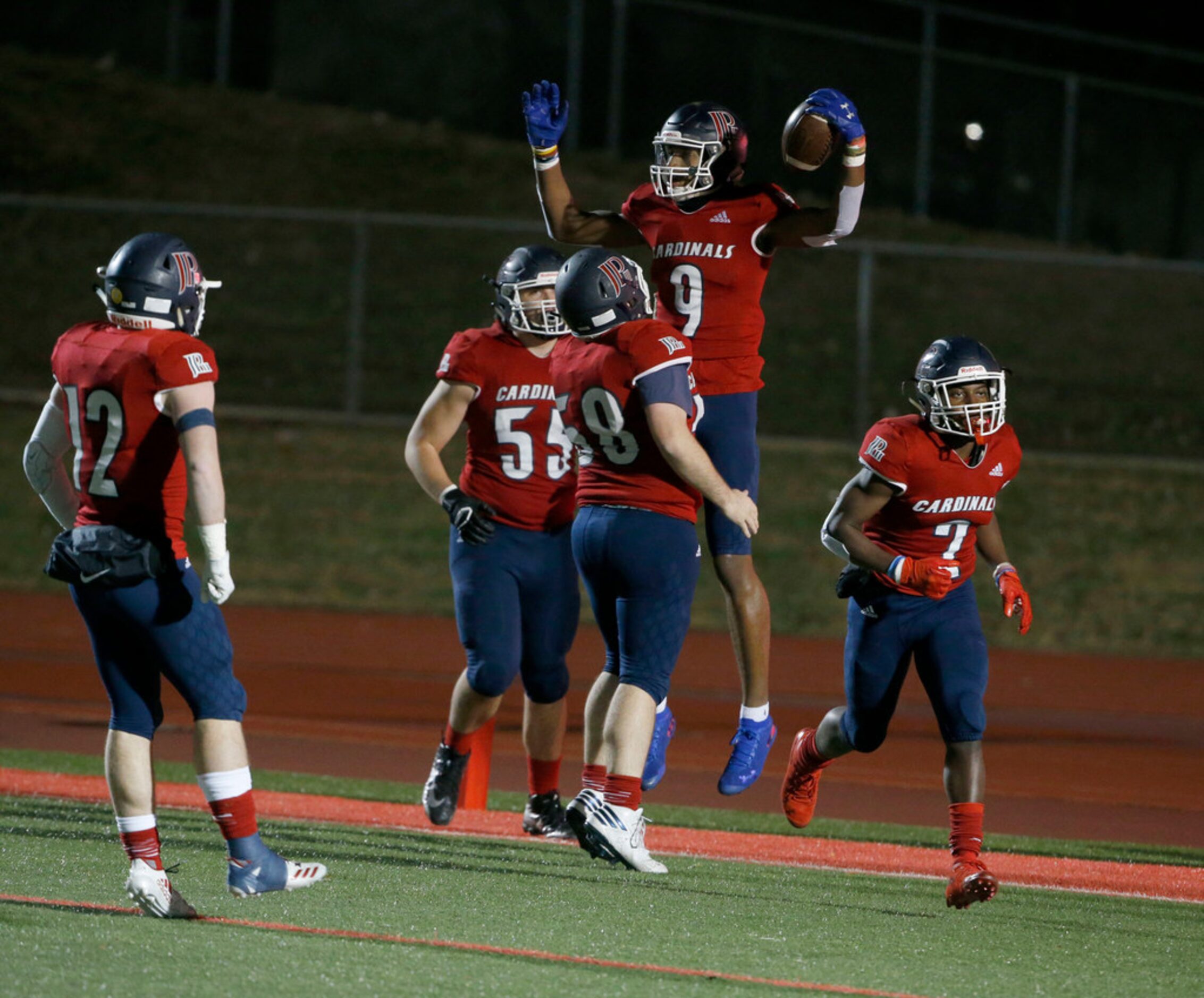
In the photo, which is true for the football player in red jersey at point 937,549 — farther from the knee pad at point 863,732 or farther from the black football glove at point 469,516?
the black football glove at point 469,516

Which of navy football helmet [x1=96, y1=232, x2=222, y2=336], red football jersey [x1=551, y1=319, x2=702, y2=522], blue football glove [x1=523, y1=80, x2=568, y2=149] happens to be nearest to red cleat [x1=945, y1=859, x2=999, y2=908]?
red football jersey [x1=551, y1=319, x2=702, y2=522]

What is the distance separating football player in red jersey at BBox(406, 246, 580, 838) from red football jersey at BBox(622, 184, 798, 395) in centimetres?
55

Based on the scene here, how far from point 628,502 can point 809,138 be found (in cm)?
156

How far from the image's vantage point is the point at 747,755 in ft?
22.6

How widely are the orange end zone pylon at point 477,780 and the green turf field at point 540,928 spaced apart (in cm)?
78

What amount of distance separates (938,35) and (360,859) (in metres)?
18.8

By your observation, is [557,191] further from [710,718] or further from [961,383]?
[710,718]

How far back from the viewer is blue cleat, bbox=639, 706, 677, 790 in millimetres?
6820

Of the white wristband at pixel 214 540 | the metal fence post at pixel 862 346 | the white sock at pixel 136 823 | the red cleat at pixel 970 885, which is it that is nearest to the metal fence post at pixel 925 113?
the metal fence post at pixel 862 346

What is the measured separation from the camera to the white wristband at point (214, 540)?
17.2 feet

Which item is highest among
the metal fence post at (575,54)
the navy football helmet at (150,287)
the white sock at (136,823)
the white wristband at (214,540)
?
the metal fence post at (575,54)

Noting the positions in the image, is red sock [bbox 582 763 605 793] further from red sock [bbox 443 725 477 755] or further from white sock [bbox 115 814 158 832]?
white sock [bbox 115 814 158 832]

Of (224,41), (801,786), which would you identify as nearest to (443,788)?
(801,786)

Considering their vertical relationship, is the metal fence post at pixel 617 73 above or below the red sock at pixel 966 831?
above
